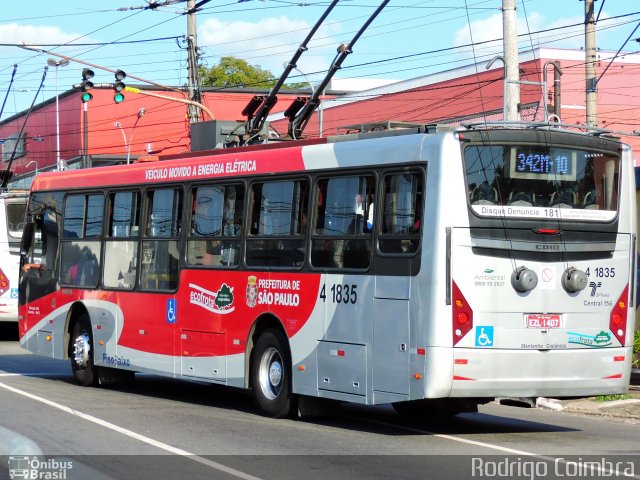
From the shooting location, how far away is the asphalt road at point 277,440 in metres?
9.76

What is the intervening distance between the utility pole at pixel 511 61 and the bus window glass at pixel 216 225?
17.4 ft

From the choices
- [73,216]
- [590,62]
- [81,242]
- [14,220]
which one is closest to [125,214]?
[81,242]

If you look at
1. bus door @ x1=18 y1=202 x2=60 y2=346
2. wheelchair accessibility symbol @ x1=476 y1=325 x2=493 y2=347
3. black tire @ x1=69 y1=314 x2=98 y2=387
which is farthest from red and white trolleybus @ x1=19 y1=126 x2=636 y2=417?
bus door @ x1=18 y1=202 x2=60 y2=346

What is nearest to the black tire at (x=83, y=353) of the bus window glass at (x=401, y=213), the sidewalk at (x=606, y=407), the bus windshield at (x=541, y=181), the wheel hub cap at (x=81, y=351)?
the wheel hub cap at (x=81, y=351)

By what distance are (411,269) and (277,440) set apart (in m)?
2.20

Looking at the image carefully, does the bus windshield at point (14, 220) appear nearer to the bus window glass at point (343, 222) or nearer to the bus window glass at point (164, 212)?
the bus window glass at point (164, 212)

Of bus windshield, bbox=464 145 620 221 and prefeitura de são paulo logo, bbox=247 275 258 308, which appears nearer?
bus windshield, bbox=464 145 620 221

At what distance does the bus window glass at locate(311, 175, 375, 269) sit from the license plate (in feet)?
5.92

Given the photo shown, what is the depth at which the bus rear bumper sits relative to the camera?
11.3 metres

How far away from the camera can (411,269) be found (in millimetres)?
11531

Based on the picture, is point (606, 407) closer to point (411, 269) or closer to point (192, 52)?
point (411, 269)

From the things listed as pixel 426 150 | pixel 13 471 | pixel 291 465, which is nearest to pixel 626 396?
pixel 426 150

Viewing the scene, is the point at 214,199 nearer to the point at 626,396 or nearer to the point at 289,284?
the point at 289,284

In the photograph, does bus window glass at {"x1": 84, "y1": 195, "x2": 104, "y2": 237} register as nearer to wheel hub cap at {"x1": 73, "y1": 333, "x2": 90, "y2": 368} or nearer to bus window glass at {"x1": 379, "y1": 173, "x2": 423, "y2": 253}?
wheel hub cap at {"x1": 73, "y1": 333, "x2": 90, "y2": 368}
